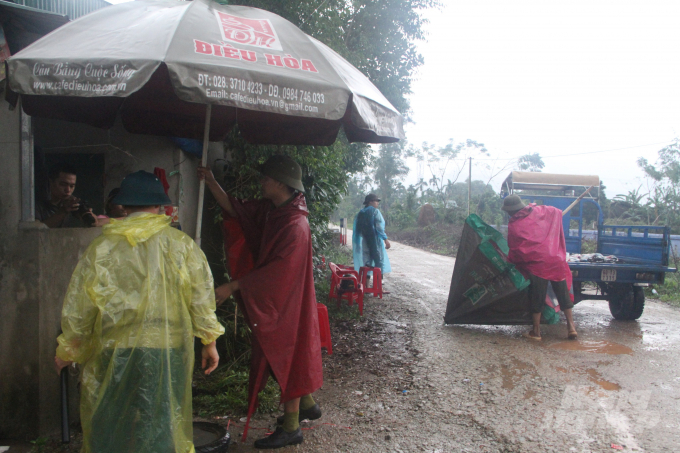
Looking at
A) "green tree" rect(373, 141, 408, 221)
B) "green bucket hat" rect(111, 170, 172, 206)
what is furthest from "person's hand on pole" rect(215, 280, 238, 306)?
"green tree" rect(373, 141, 408, 221)

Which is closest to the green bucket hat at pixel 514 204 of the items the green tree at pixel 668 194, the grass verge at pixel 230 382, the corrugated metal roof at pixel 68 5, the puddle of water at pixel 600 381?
the puddle of water at pixel 600 381

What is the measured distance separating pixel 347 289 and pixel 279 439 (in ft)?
12.5

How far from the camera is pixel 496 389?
13.7ft

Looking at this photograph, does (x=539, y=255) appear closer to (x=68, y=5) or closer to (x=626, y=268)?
(x=626, y=268)

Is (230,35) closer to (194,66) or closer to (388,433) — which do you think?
(194,66)

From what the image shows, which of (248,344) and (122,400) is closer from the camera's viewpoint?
(122,400)

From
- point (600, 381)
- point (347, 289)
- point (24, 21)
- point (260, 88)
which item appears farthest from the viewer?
point (347, 289)

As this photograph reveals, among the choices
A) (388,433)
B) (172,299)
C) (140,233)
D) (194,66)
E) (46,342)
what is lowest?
(388,433)

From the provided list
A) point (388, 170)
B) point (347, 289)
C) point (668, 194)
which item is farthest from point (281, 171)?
point (388, 170)

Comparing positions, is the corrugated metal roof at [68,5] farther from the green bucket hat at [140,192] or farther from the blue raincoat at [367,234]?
the green bucket hat at [140,192]

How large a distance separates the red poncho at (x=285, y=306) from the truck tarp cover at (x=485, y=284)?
137 inches

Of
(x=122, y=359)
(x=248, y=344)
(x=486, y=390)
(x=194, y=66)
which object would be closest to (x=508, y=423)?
(x=486, y=390)

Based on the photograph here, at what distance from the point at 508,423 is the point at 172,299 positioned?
2.65m

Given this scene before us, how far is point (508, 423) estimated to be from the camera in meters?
3.52
